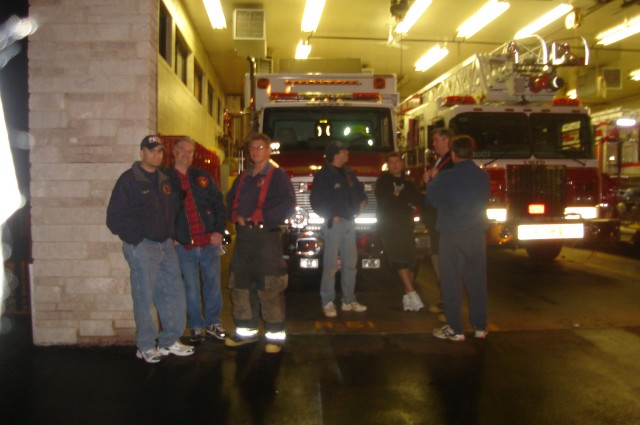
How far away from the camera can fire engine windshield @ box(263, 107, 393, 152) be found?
8.71 m

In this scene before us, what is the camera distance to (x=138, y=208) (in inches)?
205

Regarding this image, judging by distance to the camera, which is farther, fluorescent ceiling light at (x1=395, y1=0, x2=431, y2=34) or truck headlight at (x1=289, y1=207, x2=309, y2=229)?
fluorescent ceiling light at (x1=395, y1=0, x2=431, y2=34)

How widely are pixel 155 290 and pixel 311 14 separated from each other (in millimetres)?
8927

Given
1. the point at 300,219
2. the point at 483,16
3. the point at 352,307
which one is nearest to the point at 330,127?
the point at 300,219

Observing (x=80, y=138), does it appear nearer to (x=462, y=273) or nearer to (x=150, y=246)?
(x=150, y=246)

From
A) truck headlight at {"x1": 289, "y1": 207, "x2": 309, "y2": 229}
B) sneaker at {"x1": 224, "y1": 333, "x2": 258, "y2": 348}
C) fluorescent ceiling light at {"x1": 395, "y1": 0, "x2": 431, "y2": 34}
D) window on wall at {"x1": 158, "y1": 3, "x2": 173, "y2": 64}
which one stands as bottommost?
sneaker at {"x1": 224, "y1": 333, "x2": 258, "y2": 348}

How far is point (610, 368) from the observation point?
205 inches

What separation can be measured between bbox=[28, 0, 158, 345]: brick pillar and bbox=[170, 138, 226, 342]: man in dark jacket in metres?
0.48

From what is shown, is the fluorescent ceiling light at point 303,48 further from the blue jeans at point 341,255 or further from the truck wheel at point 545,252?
the blue jeans at point 341,255

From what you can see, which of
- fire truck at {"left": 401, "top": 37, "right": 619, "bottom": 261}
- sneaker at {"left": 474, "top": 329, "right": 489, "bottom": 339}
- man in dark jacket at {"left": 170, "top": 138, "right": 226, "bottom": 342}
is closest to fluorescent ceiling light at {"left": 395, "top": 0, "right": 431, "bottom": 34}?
fire truck at {"left": 401, "top": 37, "right": 619, "bottom": 261}

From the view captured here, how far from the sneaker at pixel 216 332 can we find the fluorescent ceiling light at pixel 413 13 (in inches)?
317

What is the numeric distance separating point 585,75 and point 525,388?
1701 centimetres

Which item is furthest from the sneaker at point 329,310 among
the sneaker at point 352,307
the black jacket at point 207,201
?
the black jacket at point 207,201

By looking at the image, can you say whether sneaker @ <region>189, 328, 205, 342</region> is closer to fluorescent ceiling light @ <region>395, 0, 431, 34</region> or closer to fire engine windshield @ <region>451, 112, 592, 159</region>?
fire engine windshield @ <region>451, 112, 592, 159</region>
